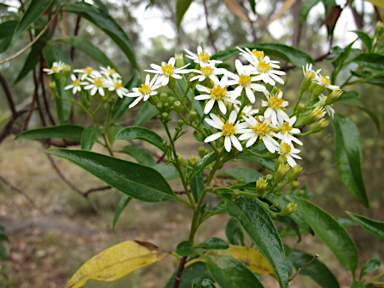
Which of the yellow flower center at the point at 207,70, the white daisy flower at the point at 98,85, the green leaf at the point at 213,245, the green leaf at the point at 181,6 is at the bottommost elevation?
the green leaf at the point at 213,245

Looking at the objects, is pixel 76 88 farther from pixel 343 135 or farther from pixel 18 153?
pixel 18 153

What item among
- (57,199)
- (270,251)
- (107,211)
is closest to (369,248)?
(107,211)

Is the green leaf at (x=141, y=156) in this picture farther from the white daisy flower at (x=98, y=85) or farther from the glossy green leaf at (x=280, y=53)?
the glossy green leaf at (x=280, y=53)

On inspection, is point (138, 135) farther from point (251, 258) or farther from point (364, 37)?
point (364, 37)

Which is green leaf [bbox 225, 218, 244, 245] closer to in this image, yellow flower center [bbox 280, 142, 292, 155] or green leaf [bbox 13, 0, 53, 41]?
yellow flower center [bbox 280, 142, 292, 155]

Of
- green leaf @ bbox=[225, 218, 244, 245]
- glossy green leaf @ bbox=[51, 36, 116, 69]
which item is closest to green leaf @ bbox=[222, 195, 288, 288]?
green leaf @ bbox=[225, 218, 244, 245]

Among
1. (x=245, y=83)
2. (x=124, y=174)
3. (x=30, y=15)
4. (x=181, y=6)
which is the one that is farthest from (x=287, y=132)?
(x=30, y=15)

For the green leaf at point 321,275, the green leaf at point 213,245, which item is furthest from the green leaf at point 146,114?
the green leaf at point 321,275
